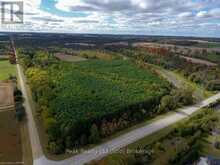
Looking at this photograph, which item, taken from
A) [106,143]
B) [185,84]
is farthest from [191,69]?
[106,143]

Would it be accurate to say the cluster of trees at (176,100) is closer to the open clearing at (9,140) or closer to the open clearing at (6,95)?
the open clearing at (9,140)

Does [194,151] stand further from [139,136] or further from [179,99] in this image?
[179,99]

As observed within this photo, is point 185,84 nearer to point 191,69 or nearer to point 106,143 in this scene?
point 191,69

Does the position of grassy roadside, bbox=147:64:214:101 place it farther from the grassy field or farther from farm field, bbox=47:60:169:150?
the grassy field

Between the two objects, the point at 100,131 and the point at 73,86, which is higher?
the point at 73,86

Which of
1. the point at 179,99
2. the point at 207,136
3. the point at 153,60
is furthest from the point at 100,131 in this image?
the point at 153,60

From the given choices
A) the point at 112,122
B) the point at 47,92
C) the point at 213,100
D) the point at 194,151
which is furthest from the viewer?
the point at 213,100
